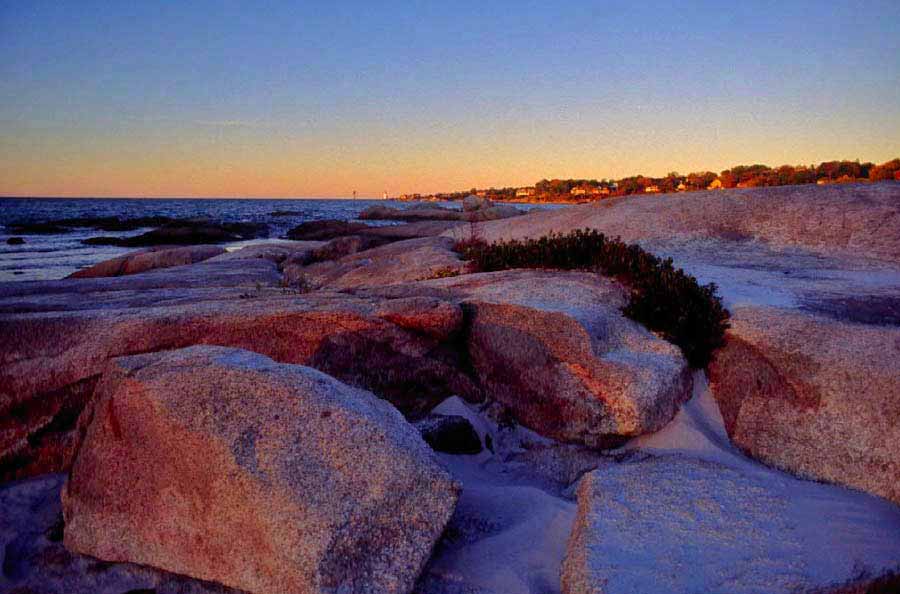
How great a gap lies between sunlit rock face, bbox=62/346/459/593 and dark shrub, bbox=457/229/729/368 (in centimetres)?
359

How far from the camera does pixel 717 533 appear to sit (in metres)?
3.77

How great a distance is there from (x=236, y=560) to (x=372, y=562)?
85 centimetres

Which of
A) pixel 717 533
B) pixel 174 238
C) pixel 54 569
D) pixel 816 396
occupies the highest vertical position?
pixel 174 238

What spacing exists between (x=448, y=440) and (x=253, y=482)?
2207mm

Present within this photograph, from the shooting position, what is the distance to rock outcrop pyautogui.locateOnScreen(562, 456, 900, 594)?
130 inches

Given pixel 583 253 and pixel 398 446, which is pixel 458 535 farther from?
pixel 583 253

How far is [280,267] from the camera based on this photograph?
15820 mm

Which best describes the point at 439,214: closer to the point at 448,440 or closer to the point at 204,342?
the point at 204,342

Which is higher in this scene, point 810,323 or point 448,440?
point 810,323

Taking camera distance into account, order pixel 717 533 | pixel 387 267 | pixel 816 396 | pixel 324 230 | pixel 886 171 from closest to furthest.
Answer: pixel 717 533
pixel 816 396
pixel 387 267
pixel 886 171
pixel 324 230

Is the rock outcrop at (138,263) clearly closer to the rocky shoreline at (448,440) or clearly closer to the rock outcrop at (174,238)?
the rocky shoreline at (448,440)

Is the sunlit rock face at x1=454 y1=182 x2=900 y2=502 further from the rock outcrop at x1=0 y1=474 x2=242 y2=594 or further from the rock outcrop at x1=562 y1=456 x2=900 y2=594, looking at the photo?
the rock outcrop at x1=0 y1=474 x2=242 y2=594

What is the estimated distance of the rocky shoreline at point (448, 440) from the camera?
3.49m

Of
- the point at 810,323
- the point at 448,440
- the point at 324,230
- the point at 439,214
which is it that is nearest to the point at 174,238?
the point at 324,230
